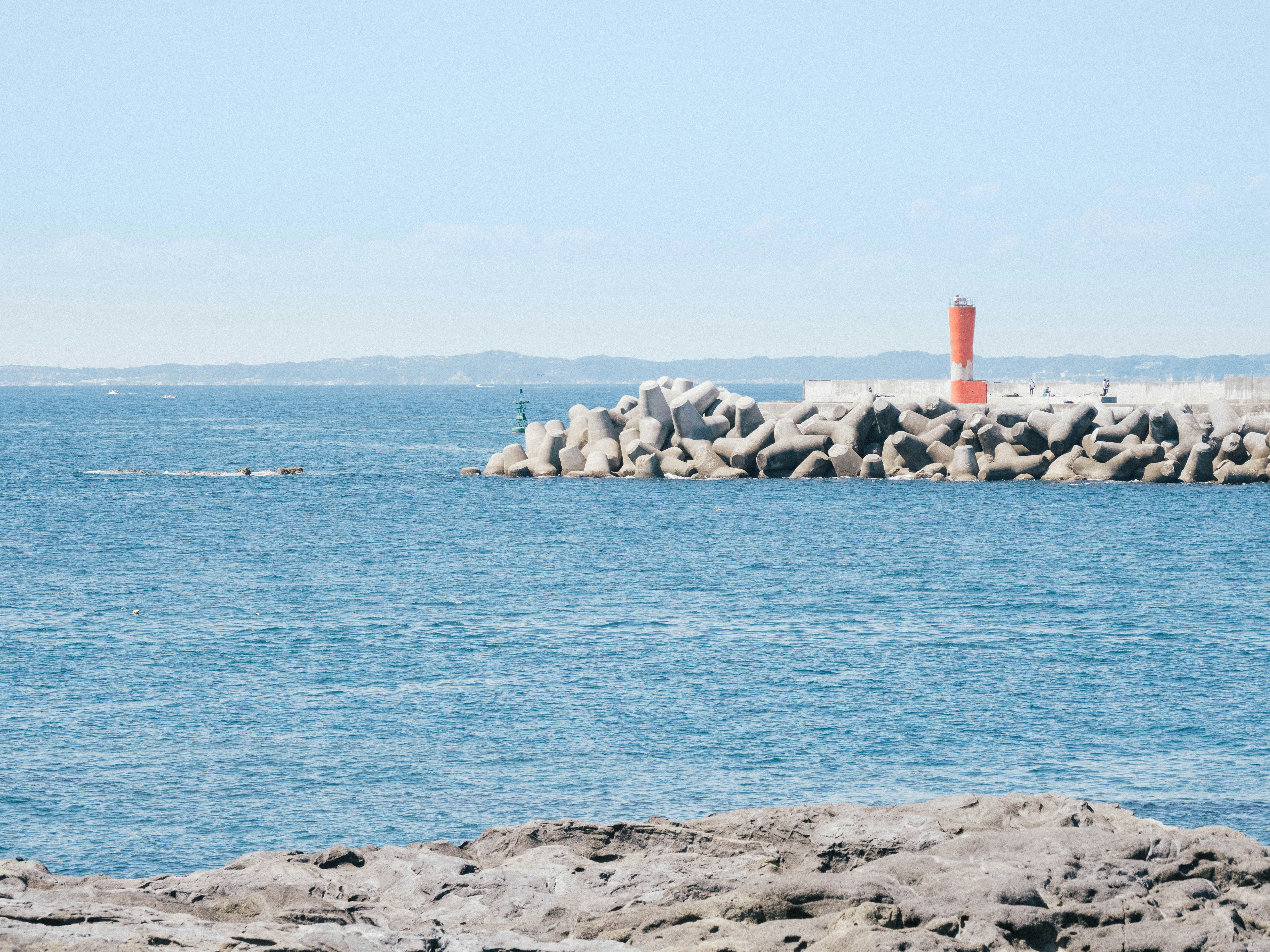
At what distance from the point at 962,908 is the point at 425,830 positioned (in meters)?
5.42

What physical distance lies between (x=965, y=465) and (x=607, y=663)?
2663 cm

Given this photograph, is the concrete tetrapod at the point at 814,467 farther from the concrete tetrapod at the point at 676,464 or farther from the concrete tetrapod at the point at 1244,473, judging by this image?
the concrete tetrapod at the point at 1244,473

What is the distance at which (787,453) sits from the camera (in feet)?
145

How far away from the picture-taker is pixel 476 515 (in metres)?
38.5

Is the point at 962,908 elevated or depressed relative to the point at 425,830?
elevated

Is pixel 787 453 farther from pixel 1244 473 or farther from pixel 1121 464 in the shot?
pixel 1244 473

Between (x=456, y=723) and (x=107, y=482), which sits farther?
(x=107, y=482)

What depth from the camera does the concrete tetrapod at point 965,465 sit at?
43.1 m

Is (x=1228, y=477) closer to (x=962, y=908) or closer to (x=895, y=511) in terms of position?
(x=895, y=511)

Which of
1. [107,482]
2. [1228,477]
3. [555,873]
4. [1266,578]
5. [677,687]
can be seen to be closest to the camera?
[555,873]

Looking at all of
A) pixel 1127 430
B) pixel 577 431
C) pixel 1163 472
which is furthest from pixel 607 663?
pixel 577 431

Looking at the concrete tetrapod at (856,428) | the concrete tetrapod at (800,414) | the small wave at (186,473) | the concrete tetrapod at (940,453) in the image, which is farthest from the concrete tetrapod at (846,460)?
the small wave at (186,473)

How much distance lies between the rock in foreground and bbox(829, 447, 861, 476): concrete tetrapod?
1339 inches

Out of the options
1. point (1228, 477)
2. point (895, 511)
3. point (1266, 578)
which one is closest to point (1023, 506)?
point (895, 511)
